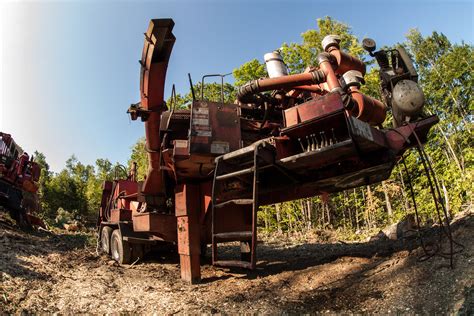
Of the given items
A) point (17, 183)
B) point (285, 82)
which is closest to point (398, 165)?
point (285, 82)

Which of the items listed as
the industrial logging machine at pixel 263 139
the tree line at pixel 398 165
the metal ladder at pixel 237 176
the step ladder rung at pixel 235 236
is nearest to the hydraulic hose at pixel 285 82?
the industrial logging machine at pixel 263 139

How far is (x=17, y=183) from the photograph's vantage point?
11773mm

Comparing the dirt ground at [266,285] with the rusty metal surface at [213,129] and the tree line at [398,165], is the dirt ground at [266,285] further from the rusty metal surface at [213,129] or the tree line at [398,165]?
the tree line at [398,165]

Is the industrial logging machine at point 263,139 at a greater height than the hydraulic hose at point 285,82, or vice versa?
the hydraulic hose at point 285,82

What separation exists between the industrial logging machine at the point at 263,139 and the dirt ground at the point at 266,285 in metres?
0.54

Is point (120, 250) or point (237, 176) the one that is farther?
point (120, 250)

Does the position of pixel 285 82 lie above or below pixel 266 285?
above

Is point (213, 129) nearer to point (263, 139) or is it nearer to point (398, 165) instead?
point (263, 139)

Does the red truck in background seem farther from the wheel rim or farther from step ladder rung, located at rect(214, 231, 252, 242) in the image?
step ladder rung, located at rect(214, 231, 252, 242)

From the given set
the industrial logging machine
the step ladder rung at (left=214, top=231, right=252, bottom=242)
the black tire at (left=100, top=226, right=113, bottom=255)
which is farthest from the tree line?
the step ladder rung at (left=214, top=231, right=252, bottom=242)

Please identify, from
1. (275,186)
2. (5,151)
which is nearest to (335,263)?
(275,186)

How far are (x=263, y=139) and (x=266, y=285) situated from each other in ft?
7.18

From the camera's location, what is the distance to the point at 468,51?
20922mm

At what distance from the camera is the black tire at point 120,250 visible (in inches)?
309
